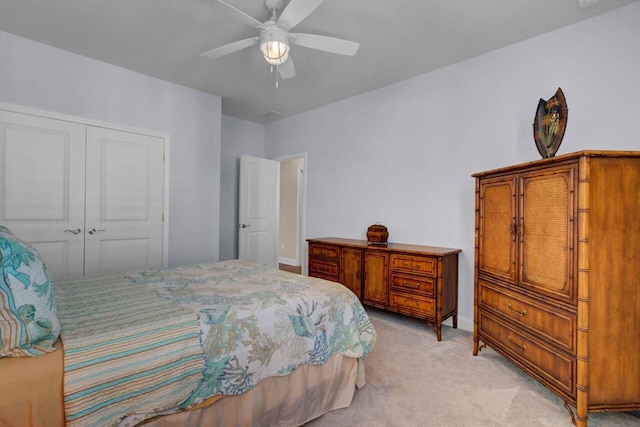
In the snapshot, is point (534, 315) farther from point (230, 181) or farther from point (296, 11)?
point (230, 181)

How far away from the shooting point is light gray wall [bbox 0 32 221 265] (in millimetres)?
2975

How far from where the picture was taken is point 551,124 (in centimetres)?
218

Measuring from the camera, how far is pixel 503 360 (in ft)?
8.24

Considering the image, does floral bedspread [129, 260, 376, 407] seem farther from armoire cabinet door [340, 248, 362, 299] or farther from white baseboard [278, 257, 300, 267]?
white baseboard [278, 257, 300, 267]

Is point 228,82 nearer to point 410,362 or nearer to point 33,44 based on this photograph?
point 33,44

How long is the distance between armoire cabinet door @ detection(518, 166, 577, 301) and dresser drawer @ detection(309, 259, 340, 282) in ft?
6.70

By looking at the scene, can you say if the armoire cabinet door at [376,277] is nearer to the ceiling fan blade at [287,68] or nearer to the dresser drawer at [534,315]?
the dresser drawer at [534,315]

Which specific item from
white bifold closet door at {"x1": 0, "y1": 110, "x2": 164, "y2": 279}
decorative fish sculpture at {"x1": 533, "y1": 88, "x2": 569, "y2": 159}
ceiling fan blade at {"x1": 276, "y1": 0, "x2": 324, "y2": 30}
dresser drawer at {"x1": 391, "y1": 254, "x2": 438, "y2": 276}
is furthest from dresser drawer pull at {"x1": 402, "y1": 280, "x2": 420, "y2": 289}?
white bifold closet door at {"x1": 0, "y1": 110, "x2": 164, "y2": 279}

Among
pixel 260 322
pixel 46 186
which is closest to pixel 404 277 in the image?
pixel 260 322

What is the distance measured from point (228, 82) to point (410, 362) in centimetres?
357

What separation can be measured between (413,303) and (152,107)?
3673mm

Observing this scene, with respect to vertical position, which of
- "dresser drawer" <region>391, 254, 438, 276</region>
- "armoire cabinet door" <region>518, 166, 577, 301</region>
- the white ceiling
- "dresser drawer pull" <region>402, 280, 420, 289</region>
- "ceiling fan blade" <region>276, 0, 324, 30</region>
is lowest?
"dresser drawer pull" <region>402, 280, 420, 289</region>

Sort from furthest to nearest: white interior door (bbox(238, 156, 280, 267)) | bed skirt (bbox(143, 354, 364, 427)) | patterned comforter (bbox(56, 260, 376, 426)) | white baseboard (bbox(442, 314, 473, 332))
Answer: white interior door (bbox(238, 156, 280, 267)), white baseboard (bbox(442, 314, 473, 332)), bed skirt (bbox(143, 354, 364, 427)), patterned comforter (bbox(56, 260, 376, 426))

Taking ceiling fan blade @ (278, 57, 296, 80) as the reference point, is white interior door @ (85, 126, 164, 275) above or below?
below
